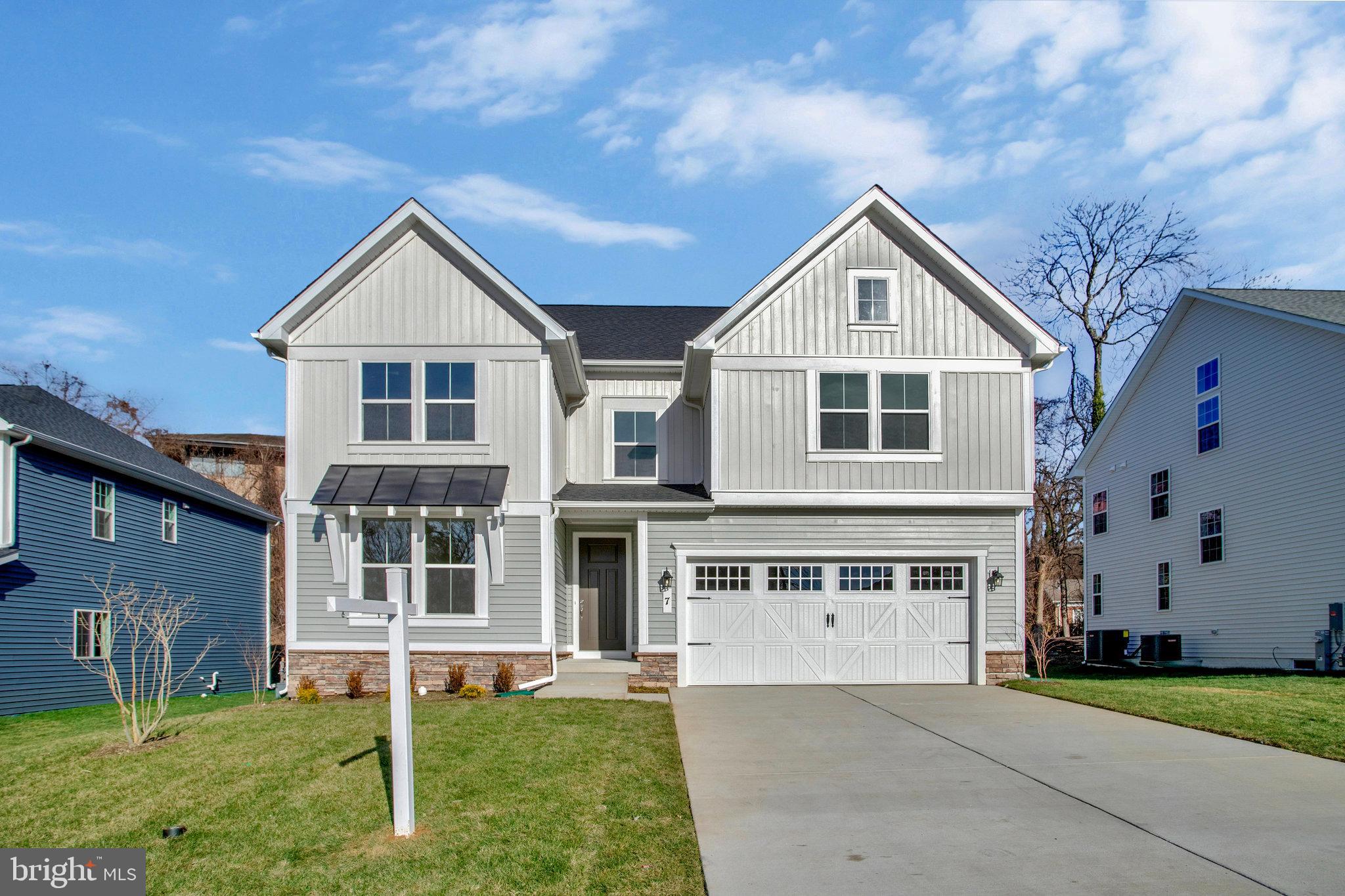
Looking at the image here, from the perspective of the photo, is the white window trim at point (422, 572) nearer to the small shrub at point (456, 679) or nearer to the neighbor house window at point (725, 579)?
the small shrub at point (456, 679)

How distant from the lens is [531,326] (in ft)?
54.0

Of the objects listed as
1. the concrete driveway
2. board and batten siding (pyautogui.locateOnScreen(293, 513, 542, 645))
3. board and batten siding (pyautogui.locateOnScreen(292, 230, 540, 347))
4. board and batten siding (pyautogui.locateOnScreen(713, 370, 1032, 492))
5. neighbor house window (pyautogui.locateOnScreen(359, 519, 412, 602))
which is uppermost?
board and batten siding (pyautogui.locateOnScreen(292, 230, 540, 347))

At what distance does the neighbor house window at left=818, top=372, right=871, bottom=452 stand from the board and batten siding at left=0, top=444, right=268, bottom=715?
1260 cm

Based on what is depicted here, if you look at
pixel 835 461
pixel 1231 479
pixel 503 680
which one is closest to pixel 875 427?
pixel 835 461

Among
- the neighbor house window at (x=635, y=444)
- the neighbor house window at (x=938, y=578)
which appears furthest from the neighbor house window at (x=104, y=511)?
the neighbor house window at (x=938, y=578)

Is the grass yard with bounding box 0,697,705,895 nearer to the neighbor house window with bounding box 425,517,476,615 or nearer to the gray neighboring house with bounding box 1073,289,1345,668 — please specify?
the neighbor house window with bounding box 425,517,476,615

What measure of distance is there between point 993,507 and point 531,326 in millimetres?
7961

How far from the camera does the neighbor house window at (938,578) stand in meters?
17.0

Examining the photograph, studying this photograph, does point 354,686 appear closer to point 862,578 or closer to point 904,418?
point 862,578

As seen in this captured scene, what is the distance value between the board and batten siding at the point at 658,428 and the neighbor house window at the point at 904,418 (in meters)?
3.84

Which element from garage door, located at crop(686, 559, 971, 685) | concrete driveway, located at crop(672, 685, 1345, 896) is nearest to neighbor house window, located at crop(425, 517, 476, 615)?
garage door, located at crop(686, 559, 971, 685)

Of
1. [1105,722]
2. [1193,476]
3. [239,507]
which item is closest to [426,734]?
[1105,722]

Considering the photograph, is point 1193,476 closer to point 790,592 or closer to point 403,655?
point 790,592

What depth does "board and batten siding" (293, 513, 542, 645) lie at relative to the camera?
16.0m
